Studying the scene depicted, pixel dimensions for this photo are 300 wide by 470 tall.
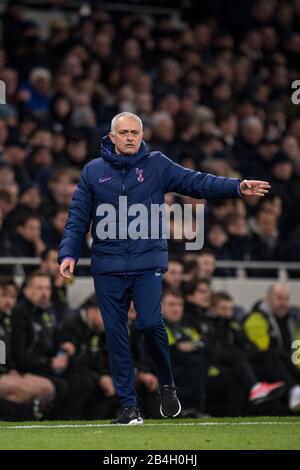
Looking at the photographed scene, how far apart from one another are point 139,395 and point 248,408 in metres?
1.11

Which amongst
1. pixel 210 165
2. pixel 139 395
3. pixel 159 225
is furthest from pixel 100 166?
pixel 210 165

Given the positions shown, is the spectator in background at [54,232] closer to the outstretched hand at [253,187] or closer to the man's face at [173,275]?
the man's face at [173,275]

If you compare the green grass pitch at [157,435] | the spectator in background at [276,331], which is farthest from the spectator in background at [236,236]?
the green grass pitch at [157,435]

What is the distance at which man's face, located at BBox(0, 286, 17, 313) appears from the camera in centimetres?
1318

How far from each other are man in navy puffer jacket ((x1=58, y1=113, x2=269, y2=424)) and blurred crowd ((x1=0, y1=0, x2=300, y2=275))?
4.36m

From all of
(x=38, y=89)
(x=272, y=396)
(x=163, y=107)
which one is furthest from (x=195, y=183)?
(x=163, y=107)

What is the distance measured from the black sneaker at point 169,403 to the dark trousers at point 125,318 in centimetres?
22

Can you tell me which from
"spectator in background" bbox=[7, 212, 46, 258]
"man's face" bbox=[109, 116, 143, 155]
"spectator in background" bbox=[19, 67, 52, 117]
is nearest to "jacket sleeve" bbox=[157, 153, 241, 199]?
"man's face" bbox=[109, 116, 143, 155]

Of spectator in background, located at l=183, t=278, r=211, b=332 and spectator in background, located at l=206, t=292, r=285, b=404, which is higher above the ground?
spectator in background, located at l=183, t=278, r=211, b=332

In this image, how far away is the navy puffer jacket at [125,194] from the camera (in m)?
10.1

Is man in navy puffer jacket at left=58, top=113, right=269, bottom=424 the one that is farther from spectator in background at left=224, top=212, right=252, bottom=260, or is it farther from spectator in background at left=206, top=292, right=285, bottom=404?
spectator in background at left=224, top=212, right=252, bottom=260

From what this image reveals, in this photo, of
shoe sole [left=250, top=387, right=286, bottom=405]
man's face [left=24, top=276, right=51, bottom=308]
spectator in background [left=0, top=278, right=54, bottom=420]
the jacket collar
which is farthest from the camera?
shoe sole [left=250, top=387, right=286, bottom=405]

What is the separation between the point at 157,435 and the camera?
955 centimetres

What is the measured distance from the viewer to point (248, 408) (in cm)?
1383
